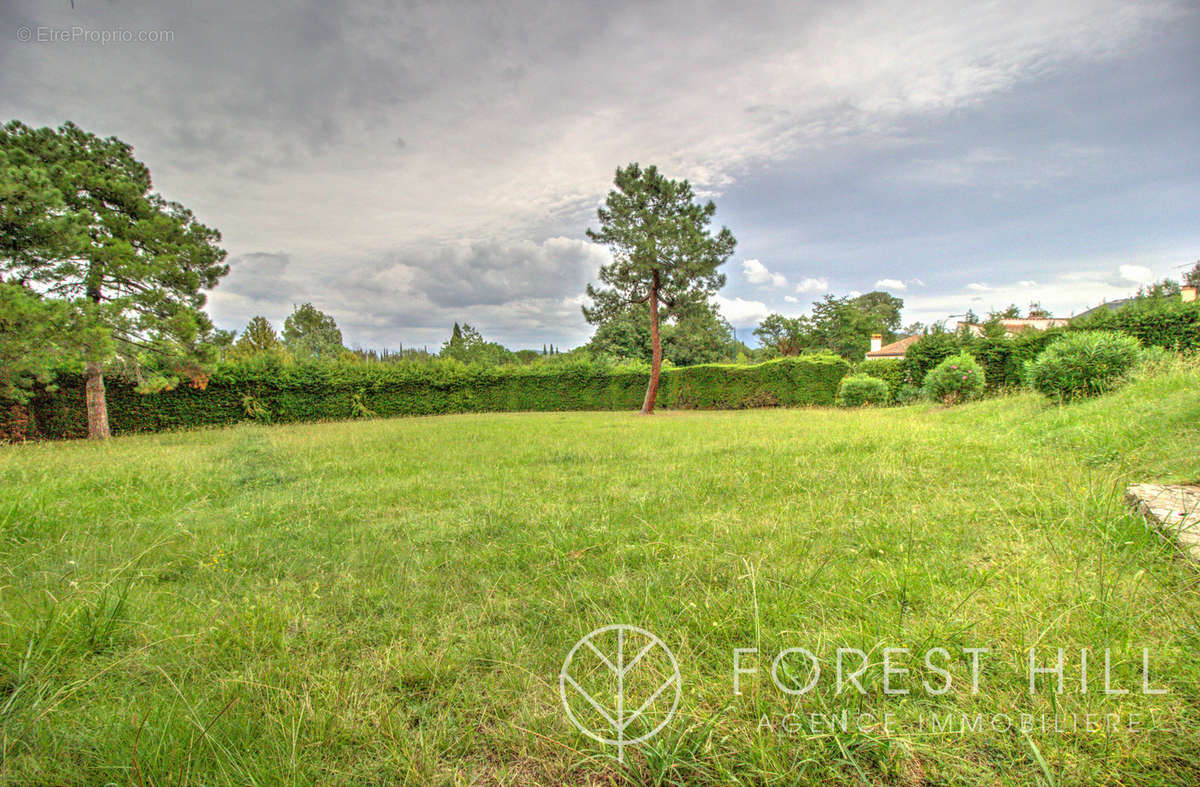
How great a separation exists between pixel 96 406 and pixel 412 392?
9.71 metres

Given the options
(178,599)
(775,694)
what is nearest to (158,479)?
(178,599)

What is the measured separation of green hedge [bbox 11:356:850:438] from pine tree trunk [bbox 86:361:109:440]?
1477 mm

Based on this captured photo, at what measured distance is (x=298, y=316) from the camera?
48.1m

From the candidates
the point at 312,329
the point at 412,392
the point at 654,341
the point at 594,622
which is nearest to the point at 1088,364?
the point at 594,622

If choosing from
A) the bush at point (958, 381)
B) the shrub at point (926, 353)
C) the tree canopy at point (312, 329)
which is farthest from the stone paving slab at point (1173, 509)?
the tree canopy at point (312, 329)

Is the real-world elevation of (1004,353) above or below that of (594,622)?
above

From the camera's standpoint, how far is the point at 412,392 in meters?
19.9

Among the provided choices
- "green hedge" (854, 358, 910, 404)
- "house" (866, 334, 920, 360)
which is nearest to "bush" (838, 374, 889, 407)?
"green hedge" (854, 358, 910, 404)

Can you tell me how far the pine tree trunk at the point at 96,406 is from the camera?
1127cm

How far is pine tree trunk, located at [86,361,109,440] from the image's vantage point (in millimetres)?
11266

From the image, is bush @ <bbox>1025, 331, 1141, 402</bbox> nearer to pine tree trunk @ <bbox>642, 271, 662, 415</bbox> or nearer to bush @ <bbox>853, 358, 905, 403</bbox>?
bush @ <bbox>853, 358, 905, 403</bbox>

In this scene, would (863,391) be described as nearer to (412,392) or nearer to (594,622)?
(594,622)

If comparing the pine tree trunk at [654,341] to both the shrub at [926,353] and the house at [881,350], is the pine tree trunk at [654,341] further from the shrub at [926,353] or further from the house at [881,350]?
the house at [881,350]

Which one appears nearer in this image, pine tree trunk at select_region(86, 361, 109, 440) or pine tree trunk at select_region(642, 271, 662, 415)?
pine tree trunk at select_region(86, 361, 109, 440)
